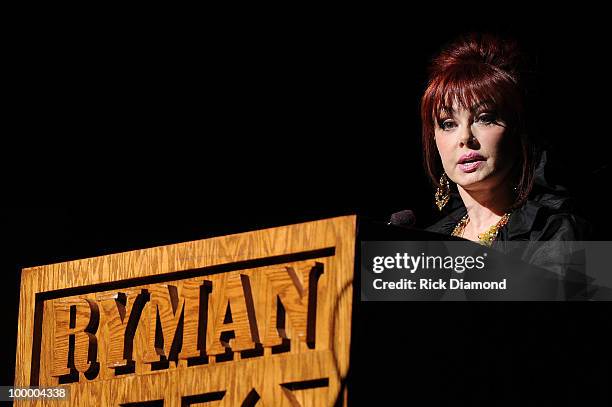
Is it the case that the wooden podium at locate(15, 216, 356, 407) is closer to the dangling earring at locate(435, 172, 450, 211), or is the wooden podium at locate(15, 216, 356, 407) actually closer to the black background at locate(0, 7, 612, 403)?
the dangling earring at locate(435, 172, 450, 211)

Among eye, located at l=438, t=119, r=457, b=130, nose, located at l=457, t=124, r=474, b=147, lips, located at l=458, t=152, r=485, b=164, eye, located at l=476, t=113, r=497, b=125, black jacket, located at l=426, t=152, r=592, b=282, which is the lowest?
black jacket, located at l=426, t=152, r=592, b=282

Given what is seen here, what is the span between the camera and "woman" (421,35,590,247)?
95.3 inches

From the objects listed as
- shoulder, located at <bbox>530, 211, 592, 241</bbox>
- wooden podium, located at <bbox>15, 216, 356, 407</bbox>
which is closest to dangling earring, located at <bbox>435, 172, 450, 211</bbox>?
shoulder, located at <bbox>530, 211, 592, 241</bbox>

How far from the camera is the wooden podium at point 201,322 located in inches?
66.2

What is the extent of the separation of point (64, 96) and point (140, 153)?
29 cm

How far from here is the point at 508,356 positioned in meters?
1.84

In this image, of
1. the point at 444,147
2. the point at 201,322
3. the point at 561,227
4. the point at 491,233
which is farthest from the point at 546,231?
the point at 201,322

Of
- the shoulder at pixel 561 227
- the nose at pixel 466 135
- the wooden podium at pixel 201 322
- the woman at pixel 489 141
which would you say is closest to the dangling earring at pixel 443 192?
the woman at pixel 489 141

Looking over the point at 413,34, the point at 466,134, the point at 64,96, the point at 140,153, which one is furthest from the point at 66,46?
the point at 466,134

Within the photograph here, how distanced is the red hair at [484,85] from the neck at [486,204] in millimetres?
34

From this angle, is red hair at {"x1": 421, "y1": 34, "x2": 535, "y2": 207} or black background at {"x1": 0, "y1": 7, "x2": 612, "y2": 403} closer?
red hair at {"x1": 421, "y1": 34, "x2": 535, "y2": 207}

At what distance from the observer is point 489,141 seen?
2424mm

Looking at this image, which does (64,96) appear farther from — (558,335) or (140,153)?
(558,335)

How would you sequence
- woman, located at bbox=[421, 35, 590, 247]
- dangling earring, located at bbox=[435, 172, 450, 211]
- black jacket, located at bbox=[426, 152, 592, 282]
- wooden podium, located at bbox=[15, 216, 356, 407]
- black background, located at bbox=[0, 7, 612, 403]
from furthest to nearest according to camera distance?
black background, located at bbox=[0, 7, 612, 403]
dangling earring, located at bbox=[435, 172, 450, 211]
woman, located at bbox=[421, 35, 590, 247]
black jacket, located at bbox=[426, 152, 592, 282]
wooden podium, located at bbox=[15, 216, 356, 407]
